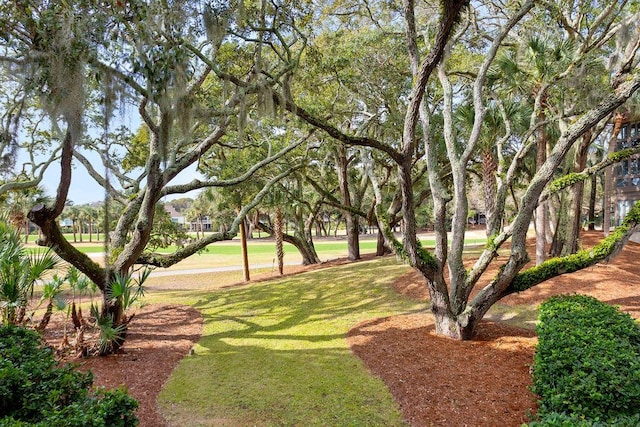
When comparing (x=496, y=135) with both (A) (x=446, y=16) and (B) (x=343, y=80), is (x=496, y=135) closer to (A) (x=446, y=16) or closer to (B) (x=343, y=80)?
(B) (x=343, y=80)

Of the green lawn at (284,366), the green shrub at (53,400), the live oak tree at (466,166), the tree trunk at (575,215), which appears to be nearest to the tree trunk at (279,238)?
the green lawn at (284,366)

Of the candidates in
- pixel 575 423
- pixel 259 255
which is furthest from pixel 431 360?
pixel 259 255

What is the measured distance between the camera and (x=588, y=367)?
126 inches

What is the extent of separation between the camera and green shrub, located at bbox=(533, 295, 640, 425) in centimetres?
295

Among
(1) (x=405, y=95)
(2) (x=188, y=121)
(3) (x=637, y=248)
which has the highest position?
(1) (x=405, y=95)

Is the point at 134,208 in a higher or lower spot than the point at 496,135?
lower

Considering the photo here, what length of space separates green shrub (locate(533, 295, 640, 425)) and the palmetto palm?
20.1 feet

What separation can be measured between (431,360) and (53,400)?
442 centimetres

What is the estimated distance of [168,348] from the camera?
669cm

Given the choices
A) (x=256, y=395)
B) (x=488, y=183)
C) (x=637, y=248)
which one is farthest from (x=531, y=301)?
(x=637, y=248)

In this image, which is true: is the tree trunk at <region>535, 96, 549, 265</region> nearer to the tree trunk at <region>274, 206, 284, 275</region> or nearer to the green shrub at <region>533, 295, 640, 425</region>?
the green shrub at <region>533, 295, 640, 425</region>

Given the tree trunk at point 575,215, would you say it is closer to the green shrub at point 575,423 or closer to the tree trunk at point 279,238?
the green shrub at point 575,423

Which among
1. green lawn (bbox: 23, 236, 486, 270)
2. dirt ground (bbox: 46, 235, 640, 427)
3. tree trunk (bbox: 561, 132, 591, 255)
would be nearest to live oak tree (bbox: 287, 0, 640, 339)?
dirt ground (bbox: 46, 235, 640, 427)

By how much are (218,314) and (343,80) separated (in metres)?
7.19
